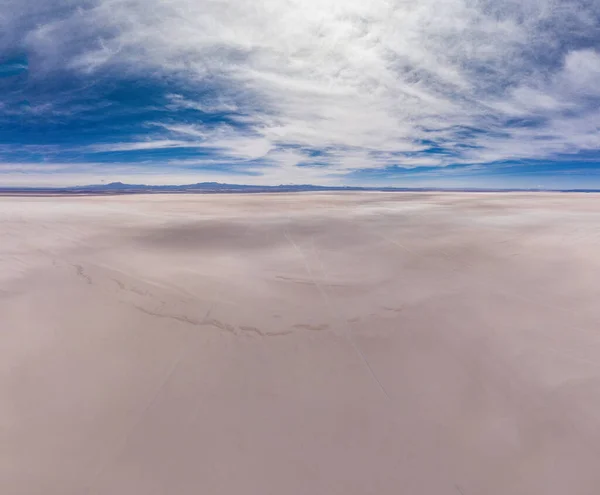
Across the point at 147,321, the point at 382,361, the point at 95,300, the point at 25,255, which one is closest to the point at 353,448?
the point at 382,361

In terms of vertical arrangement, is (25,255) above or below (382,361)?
above

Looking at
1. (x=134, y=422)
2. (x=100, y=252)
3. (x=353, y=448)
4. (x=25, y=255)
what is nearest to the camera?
(x=353, y=448)

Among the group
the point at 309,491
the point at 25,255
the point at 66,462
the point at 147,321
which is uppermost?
the point at 25,255

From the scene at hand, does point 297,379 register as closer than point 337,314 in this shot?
Yes

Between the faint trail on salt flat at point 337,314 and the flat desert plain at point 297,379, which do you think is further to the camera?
the faint trail on salt flat at point 337,314

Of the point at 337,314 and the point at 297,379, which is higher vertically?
the point at 337,314

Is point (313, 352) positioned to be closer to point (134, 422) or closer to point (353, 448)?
point (353, 448)

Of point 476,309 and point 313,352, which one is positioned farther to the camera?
point 476,309

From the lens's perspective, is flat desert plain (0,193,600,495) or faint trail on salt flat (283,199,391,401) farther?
faint trail on salt flat (283,199,391,401)
